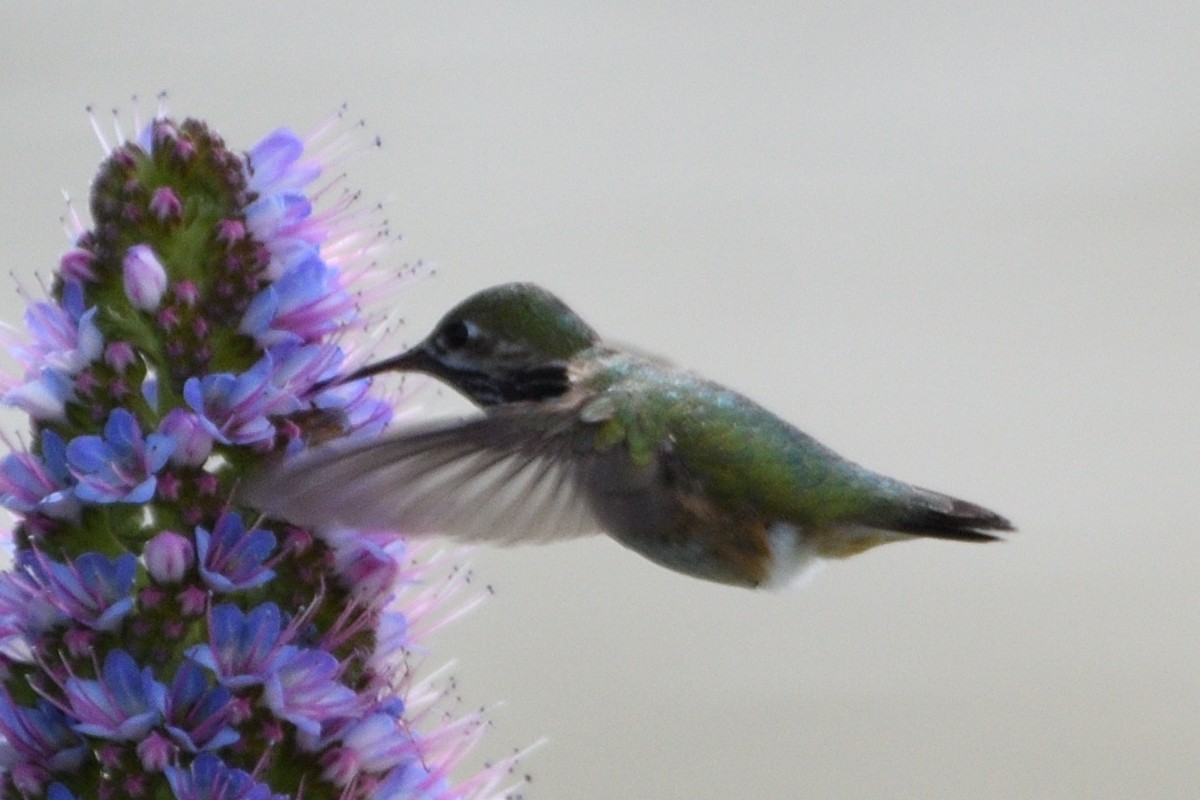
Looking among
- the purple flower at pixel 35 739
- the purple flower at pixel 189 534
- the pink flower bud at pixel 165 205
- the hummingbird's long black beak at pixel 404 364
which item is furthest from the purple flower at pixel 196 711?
the pink flower bud at pixel 165 205

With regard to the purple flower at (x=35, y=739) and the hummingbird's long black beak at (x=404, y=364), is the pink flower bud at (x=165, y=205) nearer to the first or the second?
the hummingbird's long black beak at (x=404, y=364)

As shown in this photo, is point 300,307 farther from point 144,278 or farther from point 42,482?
point 42,482

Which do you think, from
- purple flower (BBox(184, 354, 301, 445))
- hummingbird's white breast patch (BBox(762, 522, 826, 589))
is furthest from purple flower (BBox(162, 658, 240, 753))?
hummingbird's white breast patch (BBox(762, 522, 826, 589))

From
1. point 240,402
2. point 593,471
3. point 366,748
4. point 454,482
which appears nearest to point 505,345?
point 593,471

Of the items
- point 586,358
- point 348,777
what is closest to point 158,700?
point 348,777

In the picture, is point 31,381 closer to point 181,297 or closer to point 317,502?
point 181,297

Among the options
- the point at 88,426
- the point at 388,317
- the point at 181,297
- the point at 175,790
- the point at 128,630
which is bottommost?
the point at 175,790

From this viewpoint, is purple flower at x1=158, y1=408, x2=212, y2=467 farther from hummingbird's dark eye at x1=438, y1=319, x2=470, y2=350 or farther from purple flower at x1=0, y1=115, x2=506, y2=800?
hummingbird's dark eye at x1=438, y1=319, x2=470, y2=350

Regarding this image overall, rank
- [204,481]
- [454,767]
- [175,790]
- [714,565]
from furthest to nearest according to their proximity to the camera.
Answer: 1. [714,565]
2. [454,767]
3. [204,481]
4. [175,790]
